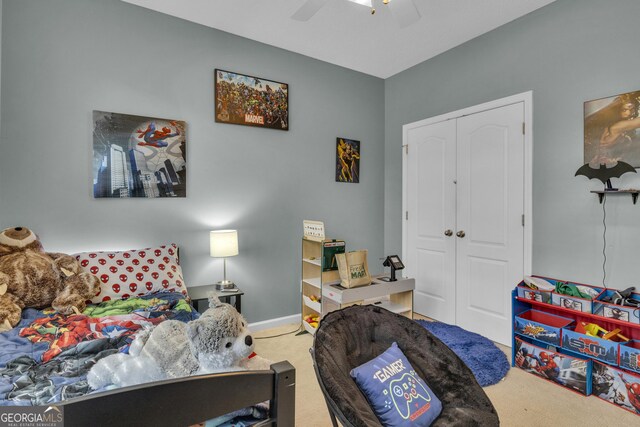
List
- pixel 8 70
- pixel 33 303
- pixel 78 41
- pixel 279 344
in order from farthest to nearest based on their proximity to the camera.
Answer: pixel 279 344 < pixel 78 41 < pixel 8 70 < pixel 33 303

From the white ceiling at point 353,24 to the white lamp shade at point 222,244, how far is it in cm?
193

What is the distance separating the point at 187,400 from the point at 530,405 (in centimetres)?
236

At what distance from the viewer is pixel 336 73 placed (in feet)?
12.9

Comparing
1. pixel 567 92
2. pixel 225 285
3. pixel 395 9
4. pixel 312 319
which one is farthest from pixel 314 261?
pixel 567 92

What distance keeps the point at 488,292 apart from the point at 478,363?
2.56 feet

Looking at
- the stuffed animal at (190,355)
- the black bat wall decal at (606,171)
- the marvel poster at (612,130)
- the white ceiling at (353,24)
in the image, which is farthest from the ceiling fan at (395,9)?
the stuffed animal at (190,355)

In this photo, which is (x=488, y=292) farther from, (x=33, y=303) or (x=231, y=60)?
(x=33, y=303)

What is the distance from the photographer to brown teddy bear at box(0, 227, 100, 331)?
1.99m

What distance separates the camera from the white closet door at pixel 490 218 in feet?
9.74

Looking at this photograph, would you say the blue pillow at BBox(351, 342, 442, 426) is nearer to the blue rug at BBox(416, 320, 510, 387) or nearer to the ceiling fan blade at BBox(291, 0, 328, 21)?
the blue rug at BBox(416, 320, 510, 387)

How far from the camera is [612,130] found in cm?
239

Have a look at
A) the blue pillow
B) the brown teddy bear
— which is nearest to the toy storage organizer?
the blue pillow

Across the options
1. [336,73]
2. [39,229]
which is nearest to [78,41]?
[39,229]

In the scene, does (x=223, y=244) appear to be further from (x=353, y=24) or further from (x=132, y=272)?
(x=353, y=24)
